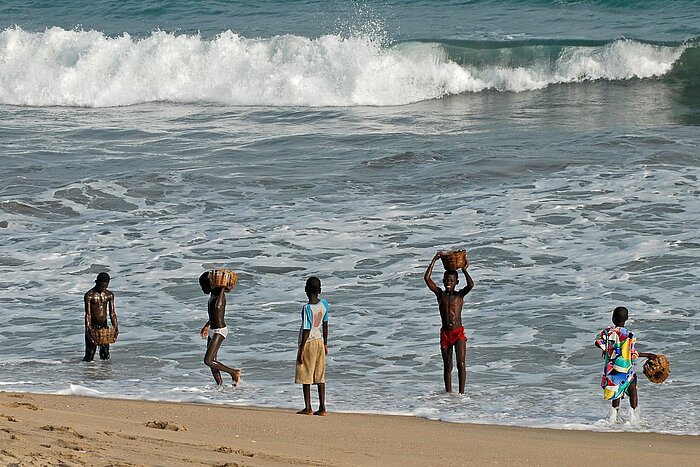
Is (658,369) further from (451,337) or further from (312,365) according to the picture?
(312,365)

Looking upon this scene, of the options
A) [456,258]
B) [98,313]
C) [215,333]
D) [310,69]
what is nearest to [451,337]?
[456,258]

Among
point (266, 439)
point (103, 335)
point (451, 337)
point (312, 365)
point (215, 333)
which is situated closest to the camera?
point (266, 439)

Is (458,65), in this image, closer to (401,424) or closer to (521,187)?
(521,187)

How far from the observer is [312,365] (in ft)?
28.2

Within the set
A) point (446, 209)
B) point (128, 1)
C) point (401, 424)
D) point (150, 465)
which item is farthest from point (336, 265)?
point (128, 1)

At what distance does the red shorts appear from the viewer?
30.6ft

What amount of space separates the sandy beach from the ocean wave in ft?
58.1

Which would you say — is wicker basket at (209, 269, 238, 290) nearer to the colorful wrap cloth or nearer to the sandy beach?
the sandy beach

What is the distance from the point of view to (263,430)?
25.7 ft

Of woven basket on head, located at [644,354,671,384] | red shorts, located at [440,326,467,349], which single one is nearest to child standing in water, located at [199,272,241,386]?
red shorts, located at [440,326,467,349]

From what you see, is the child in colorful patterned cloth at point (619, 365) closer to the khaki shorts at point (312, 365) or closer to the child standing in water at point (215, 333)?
the khaki shorts at point (312, 365)

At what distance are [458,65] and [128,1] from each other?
1236 centimetres

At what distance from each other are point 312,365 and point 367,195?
26.1 ft

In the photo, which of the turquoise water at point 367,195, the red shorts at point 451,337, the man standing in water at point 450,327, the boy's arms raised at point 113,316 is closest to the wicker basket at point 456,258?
the man standing in water at point 450,327
